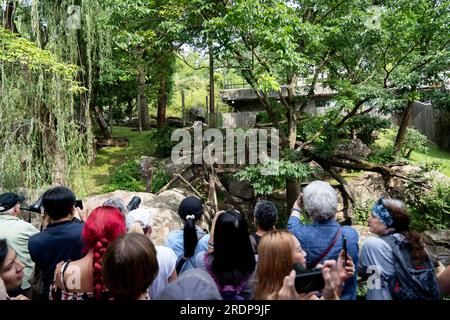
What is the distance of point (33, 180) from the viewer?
6.88 m

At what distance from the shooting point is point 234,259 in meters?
2.22

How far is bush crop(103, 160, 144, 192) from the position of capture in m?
11.2

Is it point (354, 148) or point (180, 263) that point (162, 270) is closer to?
point (180, 263)

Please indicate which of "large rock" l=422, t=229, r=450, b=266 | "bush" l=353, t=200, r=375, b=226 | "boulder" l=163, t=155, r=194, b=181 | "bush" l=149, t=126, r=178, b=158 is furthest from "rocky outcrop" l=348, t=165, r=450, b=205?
"bush" l=149, t=126, r=178, b=158

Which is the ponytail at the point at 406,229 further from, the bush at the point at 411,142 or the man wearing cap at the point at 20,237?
the bush at the point at 411,142

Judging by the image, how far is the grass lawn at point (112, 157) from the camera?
1183 cm

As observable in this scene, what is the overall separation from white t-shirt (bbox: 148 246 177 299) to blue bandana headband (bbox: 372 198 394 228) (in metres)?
1.57

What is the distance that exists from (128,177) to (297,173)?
252 inches

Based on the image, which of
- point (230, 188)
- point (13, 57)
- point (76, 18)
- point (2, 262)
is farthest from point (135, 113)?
point (2, 262)

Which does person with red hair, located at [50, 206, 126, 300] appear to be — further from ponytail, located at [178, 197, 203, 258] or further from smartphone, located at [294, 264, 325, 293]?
smartphone, located at [294, 264, 325, 293]

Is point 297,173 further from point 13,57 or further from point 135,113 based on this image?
point 135,113

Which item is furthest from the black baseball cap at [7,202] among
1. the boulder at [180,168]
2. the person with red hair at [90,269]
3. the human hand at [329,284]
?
the boulder at [180,168]

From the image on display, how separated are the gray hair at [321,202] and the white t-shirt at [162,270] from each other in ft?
3.66

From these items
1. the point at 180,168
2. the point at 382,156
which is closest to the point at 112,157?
the point at 180,168
